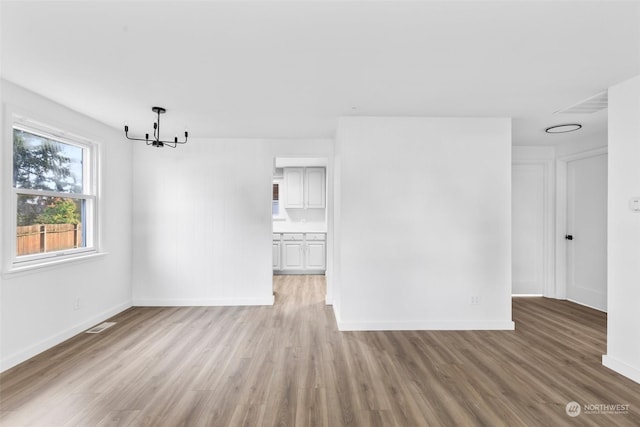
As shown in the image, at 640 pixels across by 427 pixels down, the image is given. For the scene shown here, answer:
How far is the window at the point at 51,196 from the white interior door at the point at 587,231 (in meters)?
6.80

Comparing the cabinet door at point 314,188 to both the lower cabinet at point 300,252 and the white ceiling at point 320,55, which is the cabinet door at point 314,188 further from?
the white ceiling at point 320,55

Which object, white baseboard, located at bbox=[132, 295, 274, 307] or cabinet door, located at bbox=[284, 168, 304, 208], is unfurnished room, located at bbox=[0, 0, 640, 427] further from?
cabinet door, located at bbox=[284, 168, 304, 208]

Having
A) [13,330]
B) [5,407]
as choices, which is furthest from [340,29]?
[13,330]

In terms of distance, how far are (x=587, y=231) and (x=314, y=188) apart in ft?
16.2

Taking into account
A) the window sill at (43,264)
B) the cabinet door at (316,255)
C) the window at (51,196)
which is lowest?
the cabinet door at (316,255)

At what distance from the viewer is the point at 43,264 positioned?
3.02 metres

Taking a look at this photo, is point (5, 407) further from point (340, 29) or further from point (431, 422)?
point (340, 29)

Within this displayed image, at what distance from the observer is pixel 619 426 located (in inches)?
78.8

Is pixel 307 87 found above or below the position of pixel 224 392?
above

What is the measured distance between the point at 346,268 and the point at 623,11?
2921 mm

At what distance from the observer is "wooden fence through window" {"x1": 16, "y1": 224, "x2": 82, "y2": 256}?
2.94 metres

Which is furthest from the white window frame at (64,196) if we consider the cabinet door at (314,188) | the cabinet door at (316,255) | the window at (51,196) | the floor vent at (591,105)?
the floor vent at (591,105)

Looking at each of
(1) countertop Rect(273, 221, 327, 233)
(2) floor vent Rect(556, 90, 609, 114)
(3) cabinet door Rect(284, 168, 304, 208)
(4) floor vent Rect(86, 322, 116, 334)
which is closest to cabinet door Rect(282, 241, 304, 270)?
(1) countertop Rect(273, 221, 327, 233)

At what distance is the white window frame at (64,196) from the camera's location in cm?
275
